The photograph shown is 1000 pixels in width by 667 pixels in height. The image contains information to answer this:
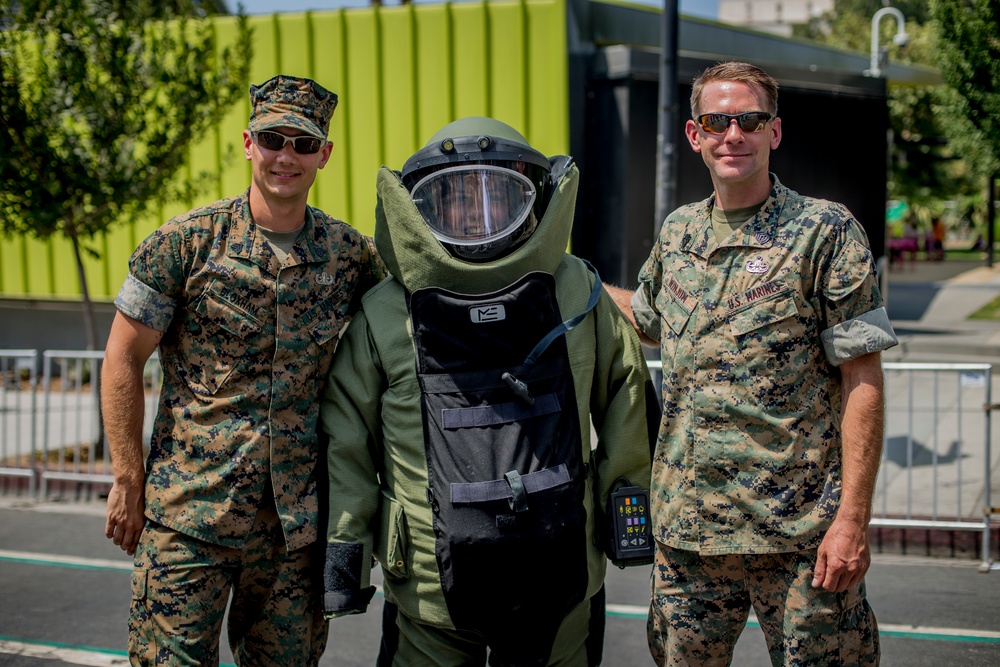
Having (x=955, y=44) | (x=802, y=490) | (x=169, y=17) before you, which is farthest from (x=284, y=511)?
(x=169, y=17)

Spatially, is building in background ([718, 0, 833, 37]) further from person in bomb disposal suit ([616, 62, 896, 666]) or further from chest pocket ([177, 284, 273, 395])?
chest pocket ([177, 284, 273, 395])

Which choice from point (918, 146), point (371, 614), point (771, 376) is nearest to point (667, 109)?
point (371, 614)

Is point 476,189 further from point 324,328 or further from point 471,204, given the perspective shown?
point 324,328

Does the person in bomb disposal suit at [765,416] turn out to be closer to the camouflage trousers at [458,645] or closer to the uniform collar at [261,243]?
the camouflage trousers at [458,645]

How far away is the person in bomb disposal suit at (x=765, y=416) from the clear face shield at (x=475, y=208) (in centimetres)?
52

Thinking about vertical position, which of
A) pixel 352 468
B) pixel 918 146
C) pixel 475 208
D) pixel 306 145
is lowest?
pixel 352 468

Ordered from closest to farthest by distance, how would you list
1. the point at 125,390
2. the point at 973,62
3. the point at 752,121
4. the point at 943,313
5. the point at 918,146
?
the point at 752,121 → the point at 125,390 → the point at 973,62 → the point at 943,313 → the point at 918,146

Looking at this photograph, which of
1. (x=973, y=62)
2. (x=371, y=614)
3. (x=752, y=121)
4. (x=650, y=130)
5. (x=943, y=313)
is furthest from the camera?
(x=943, y=313)

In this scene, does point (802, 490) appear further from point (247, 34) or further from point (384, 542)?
point (247, 34)

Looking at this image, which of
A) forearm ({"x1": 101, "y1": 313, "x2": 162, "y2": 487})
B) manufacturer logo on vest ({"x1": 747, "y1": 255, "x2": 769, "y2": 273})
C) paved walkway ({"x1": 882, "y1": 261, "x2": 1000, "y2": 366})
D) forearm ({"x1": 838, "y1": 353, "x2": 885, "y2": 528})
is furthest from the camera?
paved walkway ({"x1": 882, "y1": 261, "x2": 1000, "y2": 366})

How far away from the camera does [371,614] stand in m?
4.88

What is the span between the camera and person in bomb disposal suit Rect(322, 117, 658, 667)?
257cm

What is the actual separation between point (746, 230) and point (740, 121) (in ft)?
0.95

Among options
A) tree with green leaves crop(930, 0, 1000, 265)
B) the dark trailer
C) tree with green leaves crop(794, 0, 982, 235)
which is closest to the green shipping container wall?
the dark trailer
